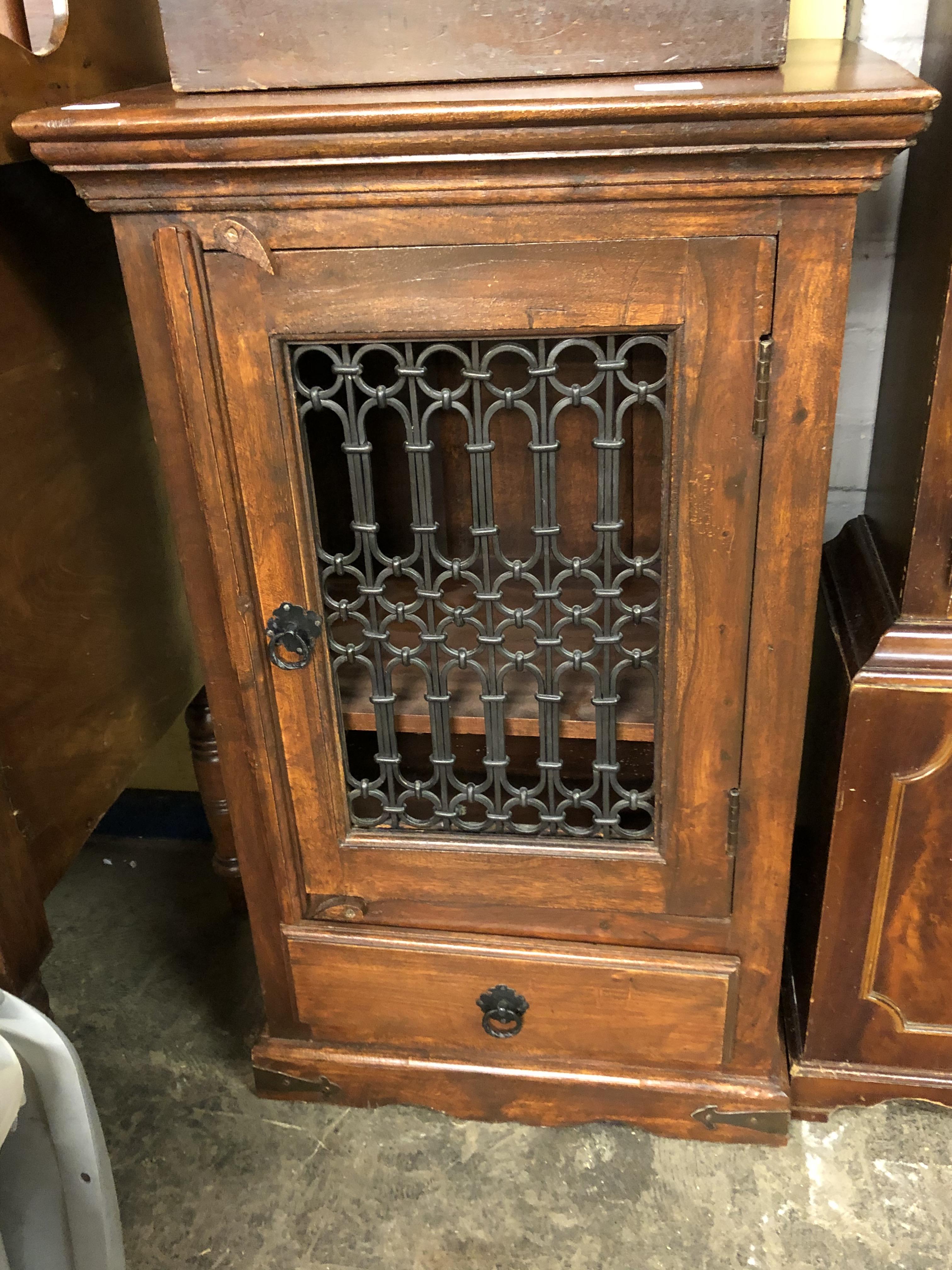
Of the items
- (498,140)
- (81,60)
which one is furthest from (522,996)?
(81,60)

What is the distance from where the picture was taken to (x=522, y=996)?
3.84 ft

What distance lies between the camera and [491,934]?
1.15 meters

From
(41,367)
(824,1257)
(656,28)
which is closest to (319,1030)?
(824,1257)

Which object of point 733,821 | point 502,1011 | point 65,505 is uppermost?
point 65,505

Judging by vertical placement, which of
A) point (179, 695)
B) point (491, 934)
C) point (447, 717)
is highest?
point (447, 717)

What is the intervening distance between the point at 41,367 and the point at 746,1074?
1112 millimetres

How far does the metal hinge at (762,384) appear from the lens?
83cm

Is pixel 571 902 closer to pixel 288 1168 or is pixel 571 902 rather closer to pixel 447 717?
pixel 447 717

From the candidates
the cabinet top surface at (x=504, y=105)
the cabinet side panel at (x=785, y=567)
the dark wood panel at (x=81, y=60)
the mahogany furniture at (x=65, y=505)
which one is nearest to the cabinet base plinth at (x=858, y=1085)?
the cabinet side panel at (x=785, y=567)

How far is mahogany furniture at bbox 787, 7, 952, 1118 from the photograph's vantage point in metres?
0.94

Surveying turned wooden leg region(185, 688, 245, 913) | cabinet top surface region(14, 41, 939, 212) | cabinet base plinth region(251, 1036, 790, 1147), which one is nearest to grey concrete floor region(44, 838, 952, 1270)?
cabinet base plinth region(251, 1036, 790, 1147)

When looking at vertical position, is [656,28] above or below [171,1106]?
above

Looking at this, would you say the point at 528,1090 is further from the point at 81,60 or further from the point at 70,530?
the point at 81,60

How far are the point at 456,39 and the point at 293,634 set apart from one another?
55cm
